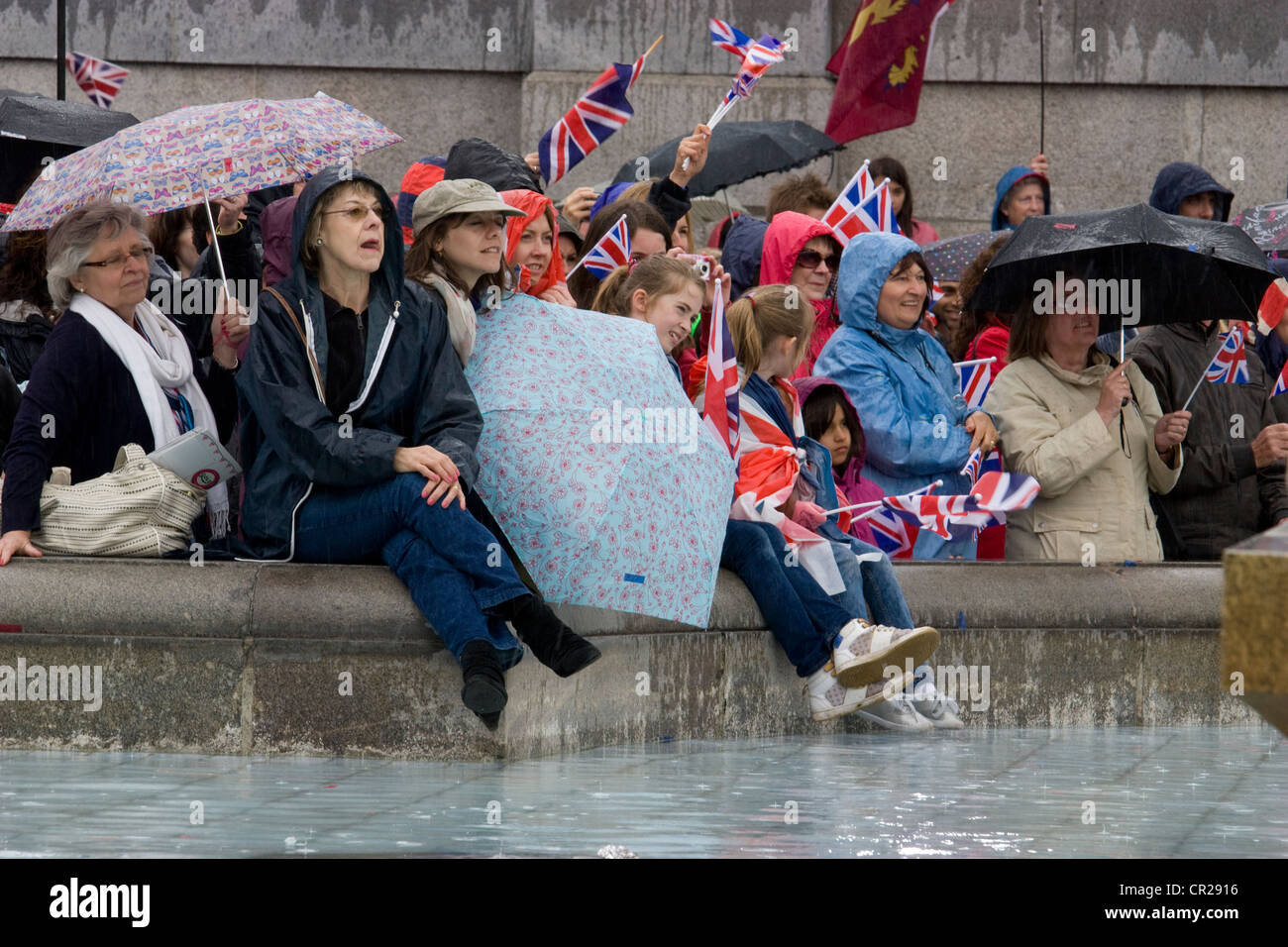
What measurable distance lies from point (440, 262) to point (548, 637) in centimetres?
155

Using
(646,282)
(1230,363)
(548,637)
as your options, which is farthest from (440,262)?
(1230,363)

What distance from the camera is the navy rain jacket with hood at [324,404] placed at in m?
6.84

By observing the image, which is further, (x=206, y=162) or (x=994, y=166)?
(x=994, y=166)

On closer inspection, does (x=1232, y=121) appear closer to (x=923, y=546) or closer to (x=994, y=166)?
(x=994, y=166)

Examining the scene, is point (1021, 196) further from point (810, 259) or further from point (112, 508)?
point (112, 508)

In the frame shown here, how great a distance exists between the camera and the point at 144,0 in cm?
1420

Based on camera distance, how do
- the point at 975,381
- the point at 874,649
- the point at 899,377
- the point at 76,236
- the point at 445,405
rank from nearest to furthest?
1. the point at 445,405
2. the point at 76,236
3. the point at 874,649
4. the point at 899,377
5. the point at 975,381

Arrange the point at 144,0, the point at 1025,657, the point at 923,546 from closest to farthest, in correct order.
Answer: the point at 1025,657 → the point at 923,546 → the point at 144,0

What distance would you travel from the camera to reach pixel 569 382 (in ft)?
24.0

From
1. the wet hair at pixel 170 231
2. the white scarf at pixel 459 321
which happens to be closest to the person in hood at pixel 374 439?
the white scarf at pixel 459 321

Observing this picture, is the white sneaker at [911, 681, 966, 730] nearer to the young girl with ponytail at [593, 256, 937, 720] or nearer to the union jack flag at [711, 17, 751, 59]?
the young girl with ponytail at [593, 256, 937, 720]
